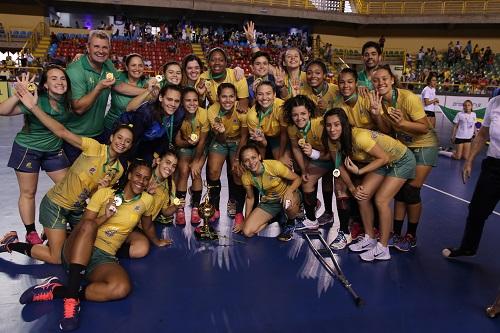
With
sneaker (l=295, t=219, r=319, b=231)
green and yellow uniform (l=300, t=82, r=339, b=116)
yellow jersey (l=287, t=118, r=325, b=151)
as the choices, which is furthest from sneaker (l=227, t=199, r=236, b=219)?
green and yellow uniform (l=300, t=82, r=339, b=116)

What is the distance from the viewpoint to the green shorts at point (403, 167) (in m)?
3.72

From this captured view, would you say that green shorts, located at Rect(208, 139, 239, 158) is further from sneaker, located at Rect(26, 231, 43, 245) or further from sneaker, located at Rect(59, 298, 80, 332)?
sneaker, located at Rect(59, 298, 80, 332)

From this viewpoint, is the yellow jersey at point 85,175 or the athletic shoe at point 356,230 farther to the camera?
the athletic shoe at point 356,230

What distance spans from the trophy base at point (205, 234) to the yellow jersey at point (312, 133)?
4.13 ft

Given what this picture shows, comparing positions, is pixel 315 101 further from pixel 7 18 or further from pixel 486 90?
pixel 7 18

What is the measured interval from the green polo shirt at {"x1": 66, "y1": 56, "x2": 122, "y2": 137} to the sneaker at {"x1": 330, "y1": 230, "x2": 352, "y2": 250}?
8.50 feet

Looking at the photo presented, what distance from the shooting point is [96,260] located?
10.5ft

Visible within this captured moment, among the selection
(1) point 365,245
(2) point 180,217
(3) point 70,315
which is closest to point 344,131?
(1) point 365,245

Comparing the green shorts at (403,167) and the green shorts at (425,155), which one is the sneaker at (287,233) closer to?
the green shorts at (403,167)

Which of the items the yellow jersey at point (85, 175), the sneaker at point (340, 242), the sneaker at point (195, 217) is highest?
the yellow jersey at point (85, 175)

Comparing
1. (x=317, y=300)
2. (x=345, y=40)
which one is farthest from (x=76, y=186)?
(x=345, y=40)

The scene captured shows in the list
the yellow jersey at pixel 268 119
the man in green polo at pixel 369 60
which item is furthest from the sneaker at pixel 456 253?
the yellow jersey at pixel 268 119

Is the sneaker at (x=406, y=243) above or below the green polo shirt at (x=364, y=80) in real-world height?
below

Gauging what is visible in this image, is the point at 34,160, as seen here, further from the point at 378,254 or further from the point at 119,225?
the point at 378,254
